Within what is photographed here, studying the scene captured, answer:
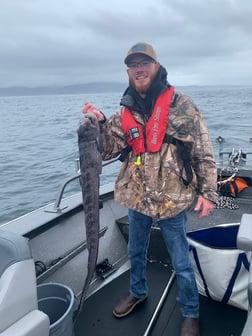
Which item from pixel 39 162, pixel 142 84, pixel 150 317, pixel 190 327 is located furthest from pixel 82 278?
pixel 39 162

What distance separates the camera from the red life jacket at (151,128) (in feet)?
8.72

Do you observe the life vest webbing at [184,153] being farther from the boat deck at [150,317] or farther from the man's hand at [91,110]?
the boat deck at [150,317]

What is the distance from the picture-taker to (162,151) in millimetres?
2676

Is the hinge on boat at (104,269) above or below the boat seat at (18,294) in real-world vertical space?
below

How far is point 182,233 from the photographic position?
2768 millimetres

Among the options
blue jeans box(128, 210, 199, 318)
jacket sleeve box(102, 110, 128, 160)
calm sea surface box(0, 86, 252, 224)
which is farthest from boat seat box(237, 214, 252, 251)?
calm sea surface box(0, 86, 252, 224)

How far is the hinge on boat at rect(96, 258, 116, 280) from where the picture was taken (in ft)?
12.8

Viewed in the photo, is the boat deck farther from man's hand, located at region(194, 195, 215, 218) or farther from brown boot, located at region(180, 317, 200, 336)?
man's hand, located at region(194, 195, 215, 218)

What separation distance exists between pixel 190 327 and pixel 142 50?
2.33 metres

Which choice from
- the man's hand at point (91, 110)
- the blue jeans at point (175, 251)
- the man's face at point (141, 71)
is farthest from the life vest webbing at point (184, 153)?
the man's hand at point (91, 110)

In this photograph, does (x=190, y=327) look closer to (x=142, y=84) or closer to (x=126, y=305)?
(x=126, y=305)

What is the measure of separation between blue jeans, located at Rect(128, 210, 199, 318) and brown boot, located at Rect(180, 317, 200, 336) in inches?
1.6

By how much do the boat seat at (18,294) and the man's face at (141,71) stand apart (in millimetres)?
1472

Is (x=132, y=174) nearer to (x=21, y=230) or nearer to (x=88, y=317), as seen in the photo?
(x=21, y=230)
